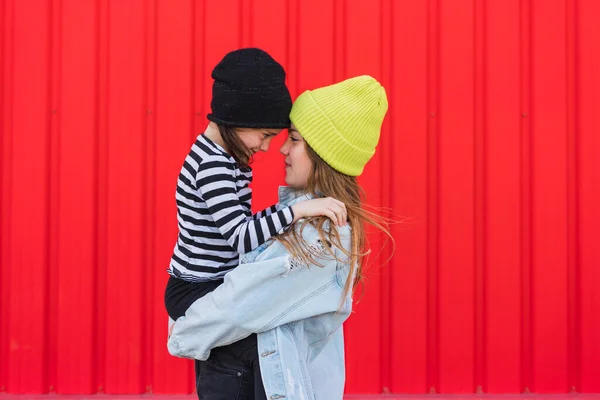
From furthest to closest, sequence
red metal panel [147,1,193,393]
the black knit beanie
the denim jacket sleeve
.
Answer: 1. red metal panel [147,1,193,393]
2. the black knit beanie
3. the denim jacket sleeve

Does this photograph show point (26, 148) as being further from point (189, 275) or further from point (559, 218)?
point (559, 218)

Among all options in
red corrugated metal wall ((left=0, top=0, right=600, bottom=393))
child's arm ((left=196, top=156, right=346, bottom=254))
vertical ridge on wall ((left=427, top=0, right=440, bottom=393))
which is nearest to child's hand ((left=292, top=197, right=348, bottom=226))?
child's arm ((left=196, top=156, right=346, bottom=254))

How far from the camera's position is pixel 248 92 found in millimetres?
1991

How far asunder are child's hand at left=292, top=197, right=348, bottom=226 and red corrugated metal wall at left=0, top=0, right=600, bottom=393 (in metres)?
1.54

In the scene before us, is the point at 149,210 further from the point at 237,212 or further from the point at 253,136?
the point at 237,212

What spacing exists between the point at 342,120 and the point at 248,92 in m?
0.28

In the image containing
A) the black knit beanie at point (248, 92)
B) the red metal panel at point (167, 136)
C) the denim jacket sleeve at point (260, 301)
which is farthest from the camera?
the red metal panel at point (167, 136)

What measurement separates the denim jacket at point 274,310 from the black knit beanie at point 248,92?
355 millimetres

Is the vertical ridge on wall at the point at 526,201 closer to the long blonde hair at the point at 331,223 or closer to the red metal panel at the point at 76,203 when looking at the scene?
the long blonde hair at the point at 331,223

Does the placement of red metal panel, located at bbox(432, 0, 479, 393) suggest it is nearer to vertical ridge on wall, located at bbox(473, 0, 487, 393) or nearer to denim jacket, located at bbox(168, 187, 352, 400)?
vertical ridge on wall, located at bbox(473, 0, 487, 393)

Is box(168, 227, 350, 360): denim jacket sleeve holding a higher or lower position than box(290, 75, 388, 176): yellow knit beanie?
lower

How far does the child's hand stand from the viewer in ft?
6.25

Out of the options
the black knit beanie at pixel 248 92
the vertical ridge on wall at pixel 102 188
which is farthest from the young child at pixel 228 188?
the vertical ridge on wall at pixel 102 188

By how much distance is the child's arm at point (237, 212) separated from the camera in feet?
6.21
